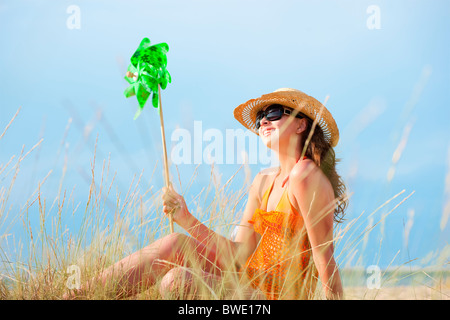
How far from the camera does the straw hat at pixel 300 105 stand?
8.13 feet

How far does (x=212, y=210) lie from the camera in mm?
2545

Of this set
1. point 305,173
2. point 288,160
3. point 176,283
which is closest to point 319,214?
point 305,173

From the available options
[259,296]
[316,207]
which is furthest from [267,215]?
[259,296]

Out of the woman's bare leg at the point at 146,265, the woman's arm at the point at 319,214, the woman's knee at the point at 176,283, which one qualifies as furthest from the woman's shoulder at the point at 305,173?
the woman's knee at the point at 176,283

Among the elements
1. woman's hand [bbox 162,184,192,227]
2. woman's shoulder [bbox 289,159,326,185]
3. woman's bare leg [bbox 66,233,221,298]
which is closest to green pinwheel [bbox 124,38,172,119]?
woman's hand [bbox 162,184,192,227]

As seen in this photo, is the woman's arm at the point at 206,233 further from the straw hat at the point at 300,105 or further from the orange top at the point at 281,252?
the straw hat at the point at 300,105

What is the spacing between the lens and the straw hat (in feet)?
8.13

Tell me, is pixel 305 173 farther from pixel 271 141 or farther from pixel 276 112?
pixel 276 112

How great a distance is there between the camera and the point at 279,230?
2354mm

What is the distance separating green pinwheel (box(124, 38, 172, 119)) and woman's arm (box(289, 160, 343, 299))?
870 millimetres

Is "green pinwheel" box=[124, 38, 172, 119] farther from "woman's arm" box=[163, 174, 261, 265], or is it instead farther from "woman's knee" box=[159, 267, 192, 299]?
"woman's knee" box=[159, 267, 192, 299]

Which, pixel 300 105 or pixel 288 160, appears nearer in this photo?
pixel 300 105

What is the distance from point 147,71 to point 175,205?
74 centimetres
